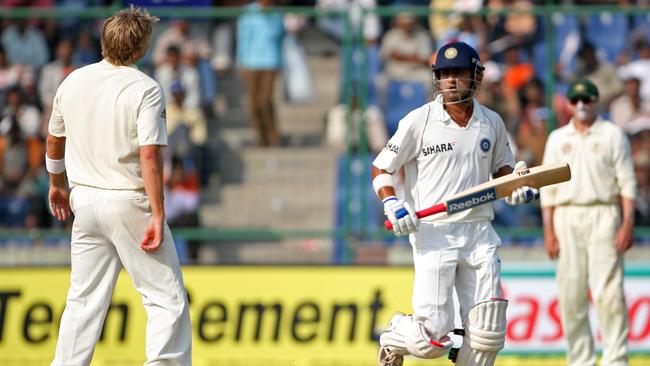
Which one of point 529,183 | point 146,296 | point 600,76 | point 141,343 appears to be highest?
point 600,76

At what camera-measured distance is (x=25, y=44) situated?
11891mm

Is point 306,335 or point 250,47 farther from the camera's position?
point 250,47

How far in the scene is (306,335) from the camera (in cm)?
1020

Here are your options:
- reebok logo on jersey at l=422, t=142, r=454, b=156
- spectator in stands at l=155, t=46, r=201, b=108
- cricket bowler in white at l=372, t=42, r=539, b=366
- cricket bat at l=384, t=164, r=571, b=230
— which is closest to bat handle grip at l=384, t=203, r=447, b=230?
cricket bat at l=384, t=164, r=571, b=230

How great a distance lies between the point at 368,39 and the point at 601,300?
3.64 m

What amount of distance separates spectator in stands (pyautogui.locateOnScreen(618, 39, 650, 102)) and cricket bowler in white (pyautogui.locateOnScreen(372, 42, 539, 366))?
532 centimetres

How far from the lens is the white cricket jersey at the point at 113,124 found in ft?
21.0

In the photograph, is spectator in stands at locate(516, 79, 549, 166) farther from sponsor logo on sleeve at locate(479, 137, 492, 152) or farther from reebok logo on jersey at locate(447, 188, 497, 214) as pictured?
reebok logo on jersey at locate(447, 188, 497, 214)

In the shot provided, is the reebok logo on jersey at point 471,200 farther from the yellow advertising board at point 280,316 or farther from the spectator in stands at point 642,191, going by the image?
the spectator in stands at point 642,191

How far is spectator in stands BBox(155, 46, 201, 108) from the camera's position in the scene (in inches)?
466

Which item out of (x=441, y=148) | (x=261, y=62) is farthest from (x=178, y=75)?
(x=441, y=148)

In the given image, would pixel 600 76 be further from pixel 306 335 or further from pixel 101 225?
pixel 101 225

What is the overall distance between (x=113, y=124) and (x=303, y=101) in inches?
224

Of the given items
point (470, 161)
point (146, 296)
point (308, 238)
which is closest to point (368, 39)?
point (308, 238)
